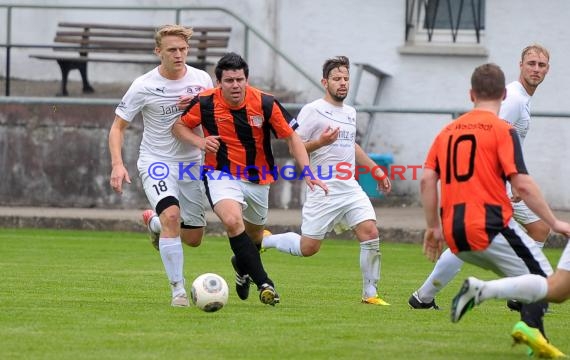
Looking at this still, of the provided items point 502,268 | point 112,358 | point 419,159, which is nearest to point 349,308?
point 502,268

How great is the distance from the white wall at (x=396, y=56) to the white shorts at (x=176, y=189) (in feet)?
28.1

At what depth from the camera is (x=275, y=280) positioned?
13180 millimetres

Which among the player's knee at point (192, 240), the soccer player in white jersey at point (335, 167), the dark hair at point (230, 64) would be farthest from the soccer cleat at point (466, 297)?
the player's knee at point (192, 240)

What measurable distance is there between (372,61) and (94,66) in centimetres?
460

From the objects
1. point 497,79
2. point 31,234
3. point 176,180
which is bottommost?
point 31,234

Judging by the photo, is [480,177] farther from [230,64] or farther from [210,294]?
[230,64]

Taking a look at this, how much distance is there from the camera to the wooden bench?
20.7m

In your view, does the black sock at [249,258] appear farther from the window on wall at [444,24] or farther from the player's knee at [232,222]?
the window on wall at [444,24]

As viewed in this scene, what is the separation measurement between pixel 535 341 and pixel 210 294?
2.83m

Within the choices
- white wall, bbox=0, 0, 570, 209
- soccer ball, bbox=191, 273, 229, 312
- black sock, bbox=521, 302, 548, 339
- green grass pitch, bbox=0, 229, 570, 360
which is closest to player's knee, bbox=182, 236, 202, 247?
green grass pitch, bbox=0, 229, 570, 360

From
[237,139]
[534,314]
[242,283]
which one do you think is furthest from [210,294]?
[534,314]

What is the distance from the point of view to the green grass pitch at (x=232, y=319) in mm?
7992

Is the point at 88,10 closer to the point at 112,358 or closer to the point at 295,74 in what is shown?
the point at 295,74

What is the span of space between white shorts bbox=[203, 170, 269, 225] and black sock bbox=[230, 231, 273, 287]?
339 millimetres
